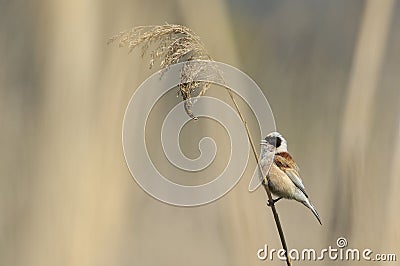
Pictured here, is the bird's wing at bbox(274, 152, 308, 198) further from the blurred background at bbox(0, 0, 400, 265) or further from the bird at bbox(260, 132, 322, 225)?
the blurred background at bbox(0, 0, 400, 265)

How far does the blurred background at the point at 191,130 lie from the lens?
40.9 inches

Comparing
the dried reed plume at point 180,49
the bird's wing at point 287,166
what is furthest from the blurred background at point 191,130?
the dried reed plume at point 180,49

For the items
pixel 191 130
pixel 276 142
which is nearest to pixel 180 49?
pixel 276 142

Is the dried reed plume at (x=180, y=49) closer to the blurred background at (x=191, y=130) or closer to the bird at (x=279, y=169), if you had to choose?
the bird at (x=279, y=169)

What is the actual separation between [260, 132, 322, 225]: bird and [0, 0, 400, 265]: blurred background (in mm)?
160

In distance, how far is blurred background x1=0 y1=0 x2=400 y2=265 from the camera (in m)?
1.04

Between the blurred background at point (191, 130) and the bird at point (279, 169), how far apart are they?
6.3 inches

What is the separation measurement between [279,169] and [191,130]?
52 cm

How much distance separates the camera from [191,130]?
137 centimetres

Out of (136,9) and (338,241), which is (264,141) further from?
(136,9)

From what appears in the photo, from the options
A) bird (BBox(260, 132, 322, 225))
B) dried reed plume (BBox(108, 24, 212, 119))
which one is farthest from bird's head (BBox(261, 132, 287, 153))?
dried reed plume (BBox(108, 24, 212, 119))

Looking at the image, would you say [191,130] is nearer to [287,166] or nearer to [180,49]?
[287,166]

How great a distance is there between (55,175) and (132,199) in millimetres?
269

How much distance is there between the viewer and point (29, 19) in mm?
1159
